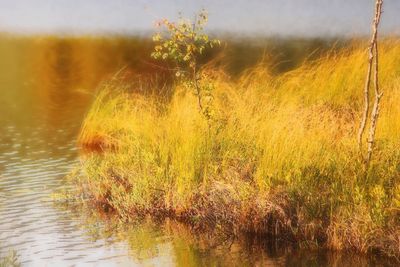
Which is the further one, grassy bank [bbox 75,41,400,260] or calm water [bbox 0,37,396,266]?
grassy bank [bbox 75,41,400,260]

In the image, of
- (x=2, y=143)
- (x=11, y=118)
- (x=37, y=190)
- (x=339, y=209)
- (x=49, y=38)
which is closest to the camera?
(x=339, y=209)

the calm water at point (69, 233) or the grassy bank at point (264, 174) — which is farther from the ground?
the grassy bank at point (264, 174)

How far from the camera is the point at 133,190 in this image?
10664 mm

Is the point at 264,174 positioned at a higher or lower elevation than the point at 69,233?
higher

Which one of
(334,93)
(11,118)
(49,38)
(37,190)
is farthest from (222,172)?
(49,38)

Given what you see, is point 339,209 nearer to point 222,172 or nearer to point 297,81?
point 222,172

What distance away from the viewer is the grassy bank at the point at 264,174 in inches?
355

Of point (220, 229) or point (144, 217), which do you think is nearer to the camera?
point (220, 229)

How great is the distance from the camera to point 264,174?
966cm

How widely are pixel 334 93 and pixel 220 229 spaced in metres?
5.34

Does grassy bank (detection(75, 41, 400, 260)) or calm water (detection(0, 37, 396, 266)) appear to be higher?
grassy bank (detection(75, 41, 400, 260))

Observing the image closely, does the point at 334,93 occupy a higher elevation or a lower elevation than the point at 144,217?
higher

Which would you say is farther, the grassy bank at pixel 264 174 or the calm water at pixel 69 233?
the grassy bank at pixel 264 174

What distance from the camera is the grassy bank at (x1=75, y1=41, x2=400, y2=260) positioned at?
9009mm
